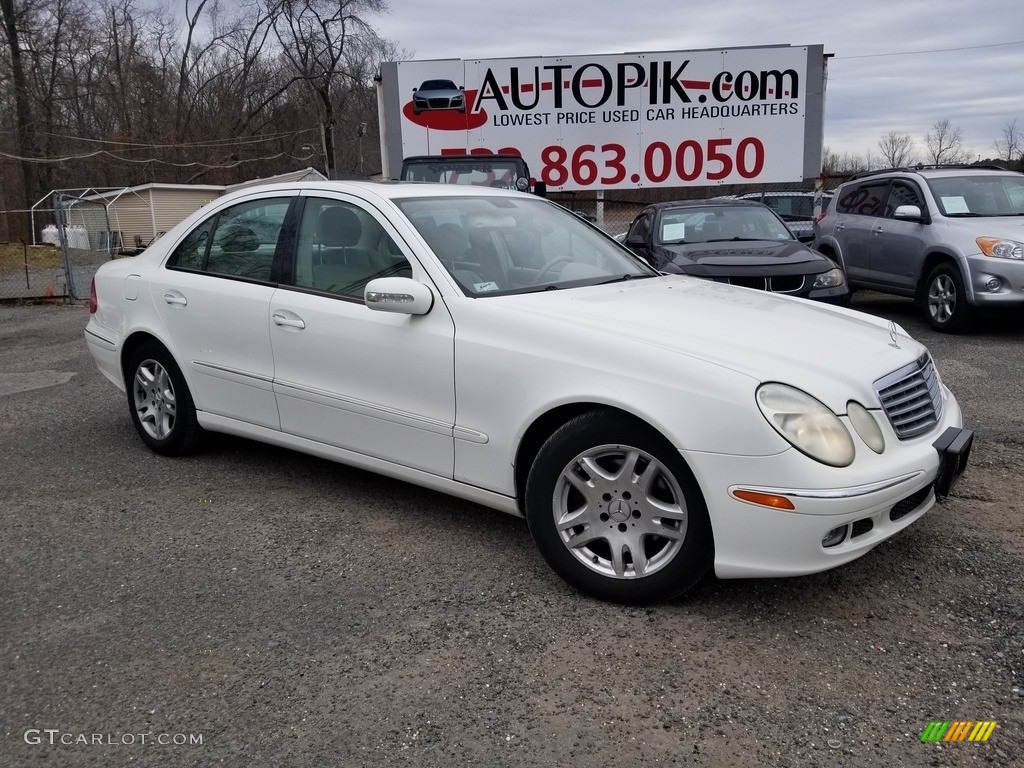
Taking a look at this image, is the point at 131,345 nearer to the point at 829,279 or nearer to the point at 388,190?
the point at 388,190

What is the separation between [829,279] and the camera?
8.26 meters

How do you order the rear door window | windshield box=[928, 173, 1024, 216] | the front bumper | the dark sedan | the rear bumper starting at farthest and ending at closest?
the rear door window
windshield box=[928, 173, 1024, 216]
the dark sedan
the rear bumper
the front bumper

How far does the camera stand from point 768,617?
318 centimetres

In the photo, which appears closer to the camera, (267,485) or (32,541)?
(32,541)

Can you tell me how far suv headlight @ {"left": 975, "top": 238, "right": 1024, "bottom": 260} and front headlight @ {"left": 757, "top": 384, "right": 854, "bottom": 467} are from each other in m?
6.50

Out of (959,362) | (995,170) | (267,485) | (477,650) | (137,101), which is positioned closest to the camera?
(477,650)

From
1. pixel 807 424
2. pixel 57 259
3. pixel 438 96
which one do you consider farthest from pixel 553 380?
pixel 57 259

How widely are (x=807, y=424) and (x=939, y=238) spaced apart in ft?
23.1

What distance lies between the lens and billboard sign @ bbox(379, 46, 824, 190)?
15164 mm

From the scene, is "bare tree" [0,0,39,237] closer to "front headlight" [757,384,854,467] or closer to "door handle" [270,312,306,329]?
"door handle" [270,312,306,329]

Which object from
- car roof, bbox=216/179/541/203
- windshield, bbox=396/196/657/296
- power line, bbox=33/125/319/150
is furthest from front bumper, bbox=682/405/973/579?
power line, bbox=33/125/319/150

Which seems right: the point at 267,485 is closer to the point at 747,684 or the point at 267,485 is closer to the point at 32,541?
the point at 32,541

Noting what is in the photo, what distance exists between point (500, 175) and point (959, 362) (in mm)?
5932

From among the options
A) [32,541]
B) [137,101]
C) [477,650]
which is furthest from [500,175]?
[137,101]
